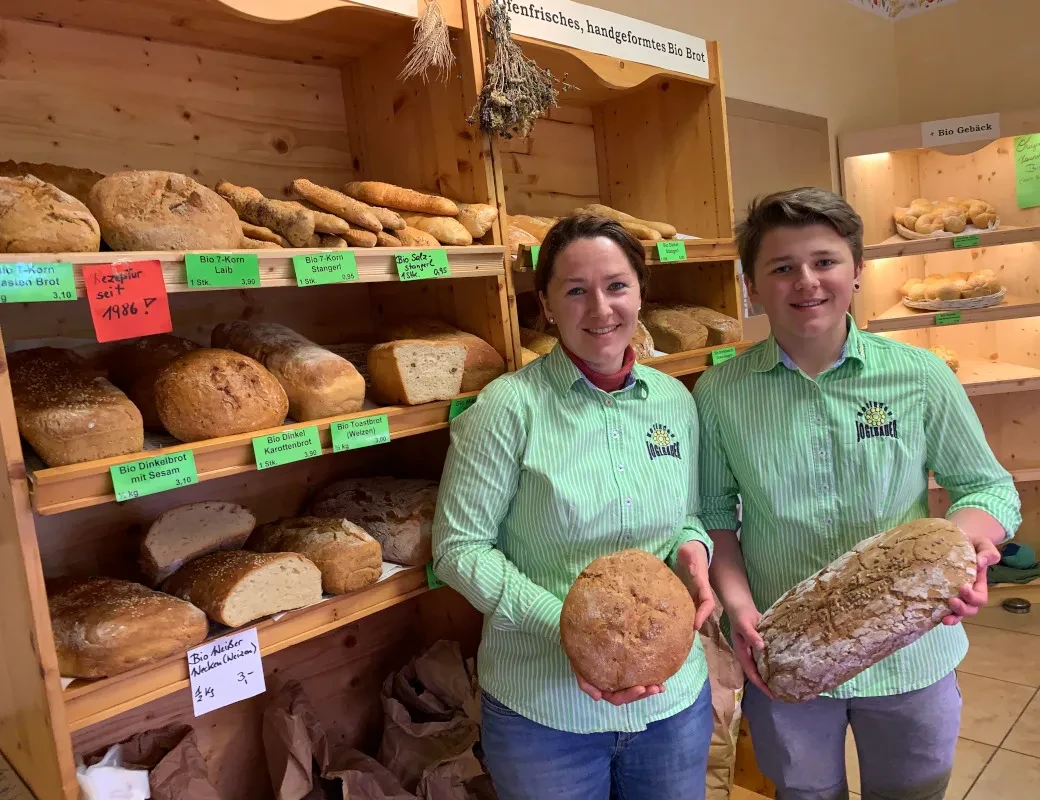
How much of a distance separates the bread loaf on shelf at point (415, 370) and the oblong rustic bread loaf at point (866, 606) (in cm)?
81

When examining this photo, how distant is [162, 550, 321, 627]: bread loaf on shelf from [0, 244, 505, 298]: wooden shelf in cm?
51

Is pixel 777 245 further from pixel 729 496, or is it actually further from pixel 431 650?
pixel 431 650

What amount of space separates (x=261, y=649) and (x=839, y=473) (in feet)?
3.74

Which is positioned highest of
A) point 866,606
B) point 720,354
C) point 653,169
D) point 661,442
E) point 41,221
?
point 653,169

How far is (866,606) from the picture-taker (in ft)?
4.29

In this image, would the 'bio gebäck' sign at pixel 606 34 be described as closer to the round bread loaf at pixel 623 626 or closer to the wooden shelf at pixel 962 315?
the round bread loaf at pixel 623 626

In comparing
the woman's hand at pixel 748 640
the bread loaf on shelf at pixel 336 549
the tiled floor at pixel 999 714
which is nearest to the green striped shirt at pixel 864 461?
the woman's hand at pixel 748 640

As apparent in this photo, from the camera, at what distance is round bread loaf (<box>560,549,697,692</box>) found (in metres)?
1.27

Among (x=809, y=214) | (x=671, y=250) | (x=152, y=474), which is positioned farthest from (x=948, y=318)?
(x=152, y=474)

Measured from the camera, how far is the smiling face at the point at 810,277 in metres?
1.44

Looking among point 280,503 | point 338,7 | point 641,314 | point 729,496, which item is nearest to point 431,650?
point 280,503

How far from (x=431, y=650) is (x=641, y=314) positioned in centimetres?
116

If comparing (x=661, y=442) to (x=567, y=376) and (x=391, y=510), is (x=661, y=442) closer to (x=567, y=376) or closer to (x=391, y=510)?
(x=567, y=376)

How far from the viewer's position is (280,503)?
1.95 meters
